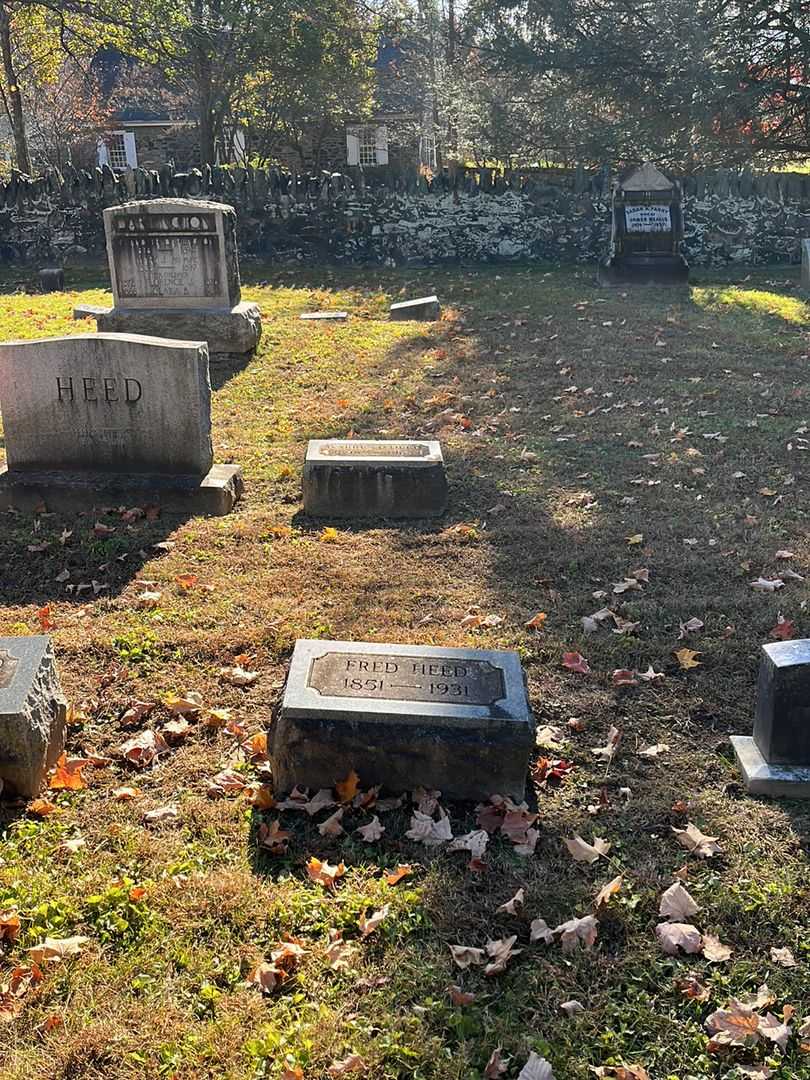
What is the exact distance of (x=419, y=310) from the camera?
13.2m

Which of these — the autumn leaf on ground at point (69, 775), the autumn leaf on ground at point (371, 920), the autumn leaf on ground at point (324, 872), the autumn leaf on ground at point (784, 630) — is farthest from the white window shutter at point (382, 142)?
the autumn leaf on ground at point (371, 920)

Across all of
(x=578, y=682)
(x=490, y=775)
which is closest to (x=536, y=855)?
(x=490, y=775)

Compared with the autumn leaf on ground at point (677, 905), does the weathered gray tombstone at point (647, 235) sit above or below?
above

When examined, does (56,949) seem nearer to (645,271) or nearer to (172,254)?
(172,254)

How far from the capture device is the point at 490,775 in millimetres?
3477

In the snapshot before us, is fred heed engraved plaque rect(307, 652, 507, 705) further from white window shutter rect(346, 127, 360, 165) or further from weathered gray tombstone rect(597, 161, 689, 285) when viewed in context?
white window shutter rect(346, 127, 360, 165)

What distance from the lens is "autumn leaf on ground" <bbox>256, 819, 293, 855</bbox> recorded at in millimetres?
3248

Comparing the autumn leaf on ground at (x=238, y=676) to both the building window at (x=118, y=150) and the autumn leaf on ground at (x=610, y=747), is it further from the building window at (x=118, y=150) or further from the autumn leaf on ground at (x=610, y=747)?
the building window at (x=118, y=150)

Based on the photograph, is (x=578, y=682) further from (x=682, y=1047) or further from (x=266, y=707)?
(x=682, y=1047)

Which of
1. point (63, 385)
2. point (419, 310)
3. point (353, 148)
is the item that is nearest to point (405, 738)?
point (63, 385)

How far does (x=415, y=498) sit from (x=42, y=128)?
122 ft

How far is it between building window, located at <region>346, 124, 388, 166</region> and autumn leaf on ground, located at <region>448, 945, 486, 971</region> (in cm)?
3560

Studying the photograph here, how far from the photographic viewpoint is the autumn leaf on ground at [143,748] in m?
3.77

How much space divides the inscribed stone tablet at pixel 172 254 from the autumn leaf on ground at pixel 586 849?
30.0 feet
